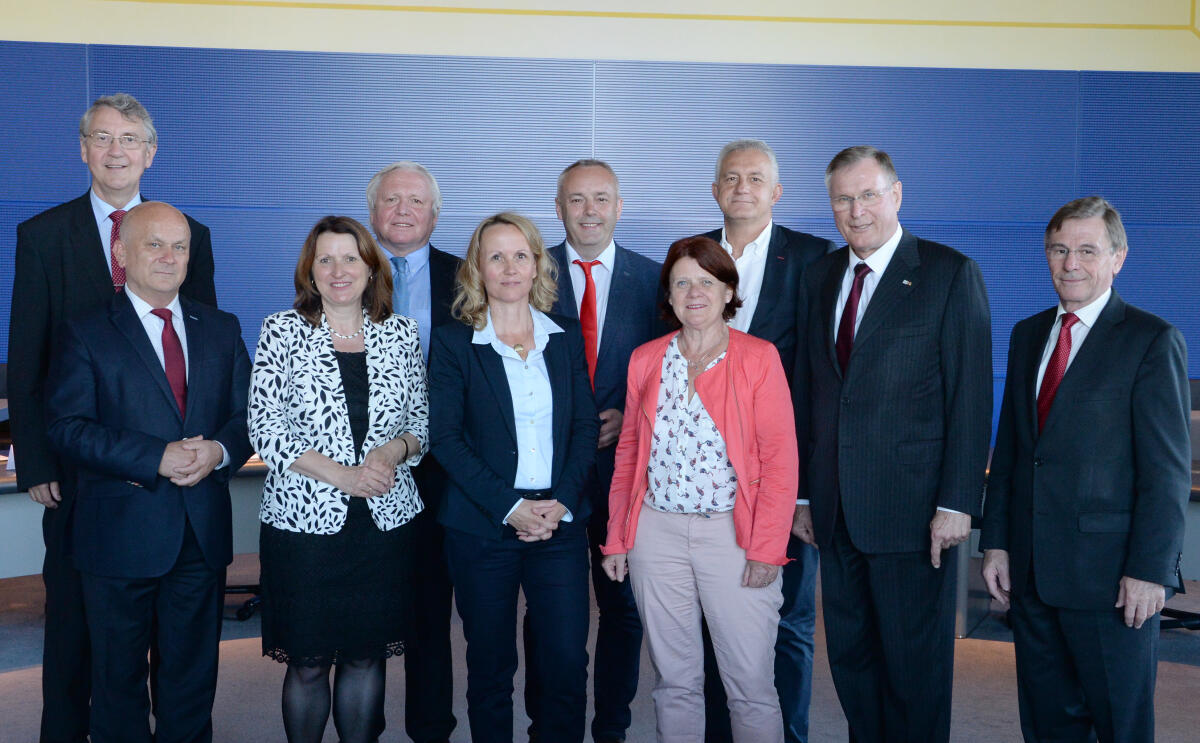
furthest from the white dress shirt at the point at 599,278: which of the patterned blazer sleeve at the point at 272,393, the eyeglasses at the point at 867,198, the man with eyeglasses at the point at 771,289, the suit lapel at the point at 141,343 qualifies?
the suit lapel at the point at 141,343

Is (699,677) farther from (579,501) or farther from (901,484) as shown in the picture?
(901,484)

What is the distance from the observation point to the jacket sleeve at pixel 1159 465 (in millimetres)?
2225

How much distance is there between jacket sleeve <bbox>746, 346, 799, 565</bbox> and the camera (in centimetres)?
247

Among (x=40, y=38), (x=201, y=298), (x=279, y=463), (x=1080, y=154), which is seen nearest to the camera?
(x=279, y=463)

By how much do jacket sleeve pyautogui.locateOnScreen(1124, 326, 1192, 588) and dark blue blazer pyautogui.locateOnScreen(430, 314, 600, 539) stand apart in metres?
1.32

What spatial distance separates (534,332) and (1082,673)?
1.59 meters

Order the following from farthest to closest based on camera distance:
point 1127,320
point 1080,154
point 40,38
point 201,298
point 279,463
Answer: point 1080,154
point 40,38
point 201,298
point 279,463
point 1127,320

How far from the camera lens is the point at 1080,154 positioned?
5.89m

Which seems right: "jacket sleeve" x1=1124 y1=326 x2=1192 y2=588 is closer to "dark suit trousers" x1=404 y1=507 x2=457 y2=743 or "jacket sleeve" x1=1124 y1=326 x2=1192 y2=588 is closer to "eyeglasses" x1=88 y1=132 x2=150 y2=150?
"dark suit trousers" x1=404 y1=507 x2=457 y2=743

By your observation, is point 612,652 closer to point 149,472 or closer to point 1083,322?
point 149,472

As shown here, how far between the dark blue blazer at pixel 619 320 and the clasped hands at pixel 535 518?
1.45 feet

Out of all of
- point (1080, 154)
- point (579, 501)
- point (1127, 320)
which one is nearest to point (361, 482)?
point (579, 501)

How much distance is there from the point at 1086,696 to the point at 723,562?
0.91 metres

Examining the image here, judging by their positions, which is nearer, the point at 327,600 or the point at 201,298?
the point at 327,600
